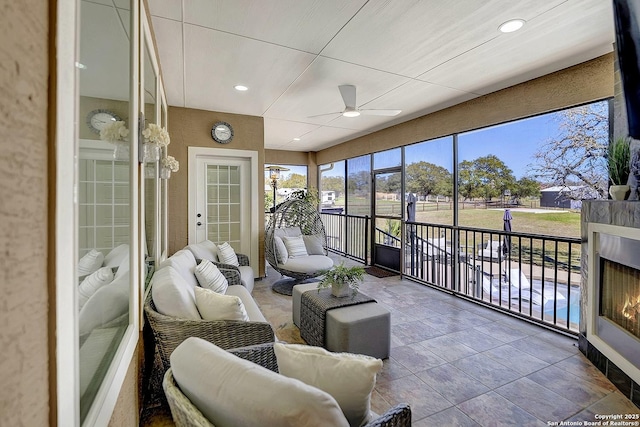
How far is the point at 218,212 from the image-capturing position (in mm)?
4695

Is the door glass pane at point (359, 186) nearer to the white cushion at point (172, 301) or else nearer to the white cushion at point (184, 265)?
the white cushion at point (184, 265)

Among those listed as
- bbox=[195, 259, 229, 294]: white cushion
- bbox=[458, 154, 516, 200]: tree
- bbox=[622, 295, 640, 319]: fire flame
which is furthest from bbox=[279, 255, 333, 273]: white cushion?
bbox=[622, 295, 640, 319]: fire flame

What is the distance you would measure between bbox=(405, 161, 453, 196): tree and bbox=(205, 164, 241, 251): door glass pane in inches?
115

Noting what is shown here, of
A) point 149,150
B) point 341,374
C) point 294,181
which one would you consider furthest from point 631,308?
point 294,181

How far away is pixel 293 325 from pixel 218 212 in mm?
2443

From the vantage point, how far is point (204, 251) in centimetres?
346

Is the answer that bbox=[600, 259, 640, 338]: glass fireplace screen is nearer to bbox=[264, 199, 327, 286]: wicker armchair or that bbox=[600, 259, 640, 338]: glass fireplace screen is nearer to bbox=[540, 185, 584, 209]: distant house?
bbox=[540, 185, 584, 209]: distant house

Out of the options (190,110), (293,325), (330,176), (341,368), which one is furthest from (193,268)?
(330,176)

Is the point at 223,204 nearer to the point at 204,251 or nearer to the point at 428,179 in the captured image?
the point at 204,251

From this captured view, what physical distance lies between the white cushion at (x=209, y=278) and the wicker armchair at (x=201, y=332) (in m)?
0.70

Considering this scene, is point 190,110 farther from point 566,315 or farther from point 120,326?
point 566,315

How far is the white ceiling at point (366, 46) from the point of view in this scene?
205 centimetres

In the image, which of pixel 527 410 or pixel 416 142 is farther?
pixel 416 142

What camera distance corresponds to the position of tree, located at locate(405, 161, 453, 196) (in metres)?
4.39
